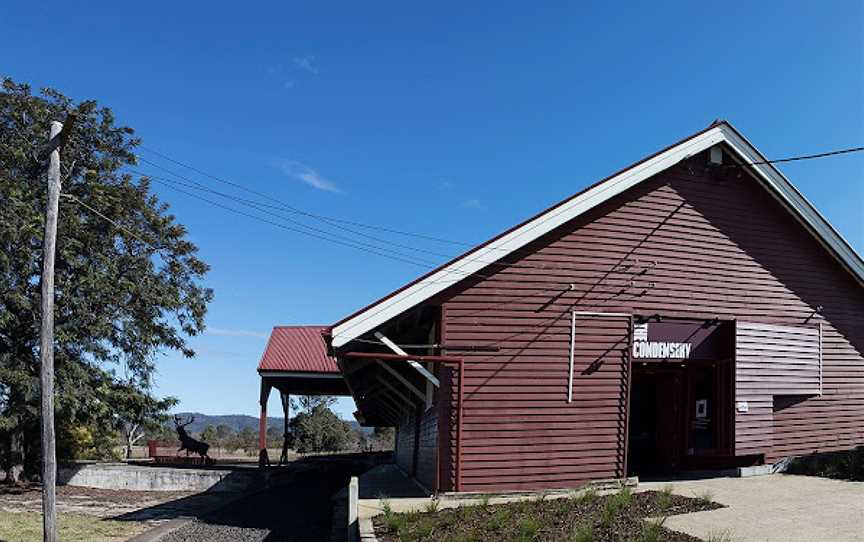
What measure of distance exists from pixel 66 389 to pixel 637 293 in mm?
16833

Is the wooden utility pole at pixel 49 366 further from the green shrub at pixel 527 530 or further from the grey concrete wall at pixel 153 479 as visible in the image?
the grey concrete wall at pixel 153 479

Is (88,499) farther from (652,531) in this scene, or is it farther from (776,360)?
(776,360)

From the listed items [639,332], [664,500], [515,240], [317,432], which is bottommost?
[317,432]

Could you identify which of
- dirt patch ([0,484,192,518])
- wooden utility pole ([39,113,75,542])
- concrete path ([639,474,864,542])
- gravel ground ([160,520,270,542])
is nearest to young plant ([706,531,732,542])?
concrete path ([639,474,864,542])

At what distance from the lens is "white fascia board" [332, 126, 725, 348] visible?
10977 millimetres

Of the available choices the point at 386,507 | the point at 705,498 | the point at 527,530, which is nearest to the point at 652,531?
the point at 527,530

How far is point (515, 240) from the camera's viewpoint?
11.7 meters

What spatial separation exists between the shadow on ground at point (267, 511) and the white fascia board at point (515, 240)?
4.00 meters

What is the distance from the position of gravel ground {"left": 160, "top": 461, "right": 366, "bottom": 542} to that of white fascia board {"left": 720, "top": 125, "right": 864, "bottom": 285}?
10.2m

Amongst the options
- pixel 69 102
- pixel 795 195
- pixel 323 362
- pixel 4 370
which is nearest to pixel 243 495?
pixel 323 362

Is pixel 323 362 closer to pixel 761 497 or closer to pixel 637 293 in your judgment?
pixel 637 293

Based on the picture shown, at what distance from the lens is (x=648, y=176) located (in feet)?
41.0

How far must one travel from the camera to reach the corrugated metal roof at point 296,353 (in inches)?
969

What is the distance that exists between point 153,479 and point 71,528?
375 inches
